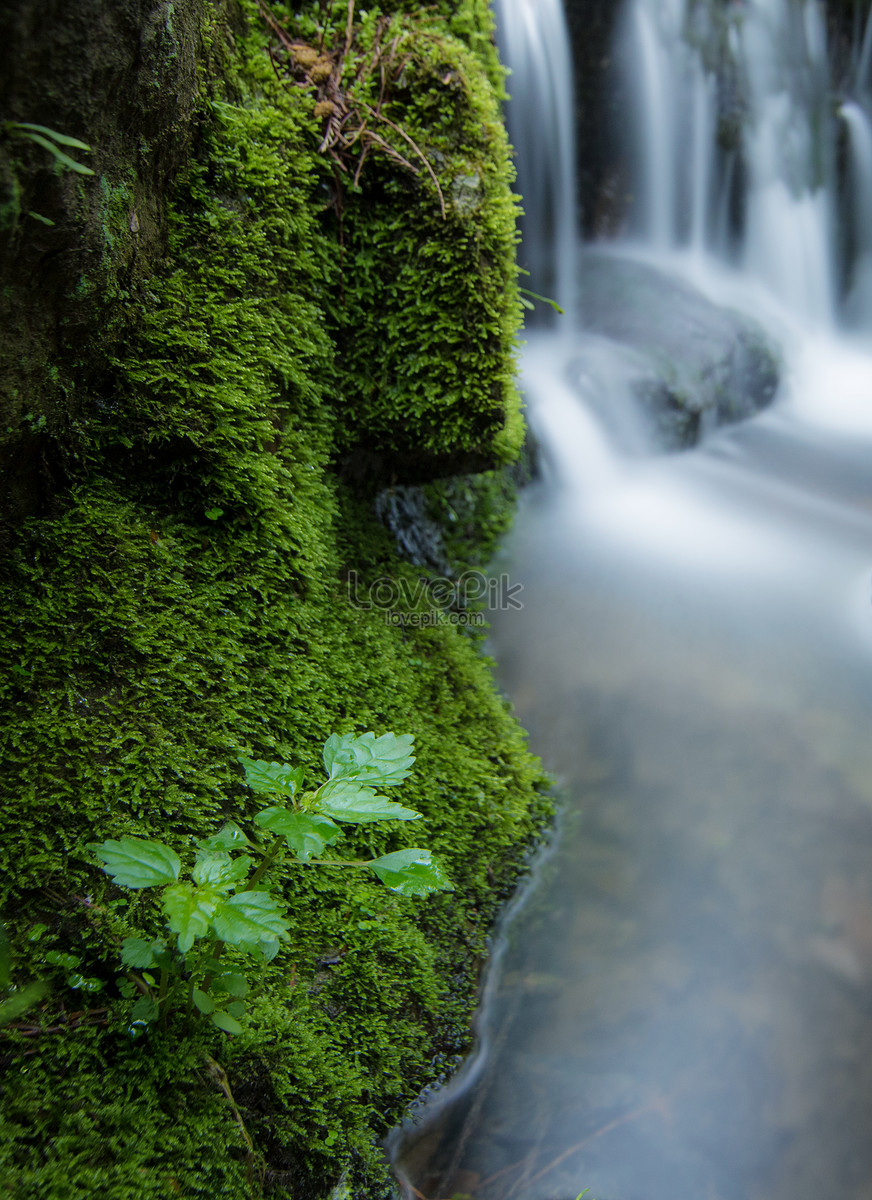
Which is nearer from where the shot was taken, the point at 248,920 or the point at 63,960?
the point at 248,920

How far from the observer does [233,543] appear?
192 cm

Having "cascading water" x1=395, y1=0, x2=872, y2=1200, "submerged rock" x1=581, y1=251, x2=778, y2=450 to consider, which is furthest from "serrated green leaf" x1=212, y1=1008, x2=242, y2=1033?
"submerged rock" x1=581, y1=251, x2=778, y2=450

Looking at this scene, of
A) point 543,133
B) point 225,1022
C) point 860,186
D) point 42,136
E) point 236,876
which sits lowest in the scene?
point 225,1022

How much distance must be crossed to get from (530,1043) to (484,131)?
2.63 m

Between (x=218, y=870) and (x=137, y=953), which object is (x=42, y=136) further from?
(x=137, y=953)

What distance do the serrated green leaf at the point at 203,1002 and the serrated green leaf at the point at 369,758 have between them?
404 mm

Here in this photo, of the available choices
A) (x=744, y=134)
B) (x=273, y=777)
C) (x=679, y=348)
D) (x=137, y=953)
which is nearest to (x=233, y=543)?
(x=273, y=777)

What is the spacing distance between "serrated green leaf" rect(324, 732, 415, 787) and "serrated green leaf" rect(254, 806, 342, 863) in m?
0.12

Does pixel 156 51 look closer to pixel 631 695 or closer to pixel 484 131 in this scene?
pixel 484 131

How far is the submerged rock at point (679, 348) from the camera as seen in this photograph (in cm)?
563

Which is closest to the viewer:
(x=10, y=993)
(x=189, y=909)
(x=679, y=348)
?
(x=189, y=909)

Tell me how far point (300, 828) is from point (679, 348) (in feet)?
19.6

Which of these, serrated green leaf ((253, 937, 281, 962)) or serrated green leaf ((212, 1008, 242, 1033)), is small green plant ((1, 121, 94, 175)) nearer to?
serrated green leaf ((253, 937, 281, 962))

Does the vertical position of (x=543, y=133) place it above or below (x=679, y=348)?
above
